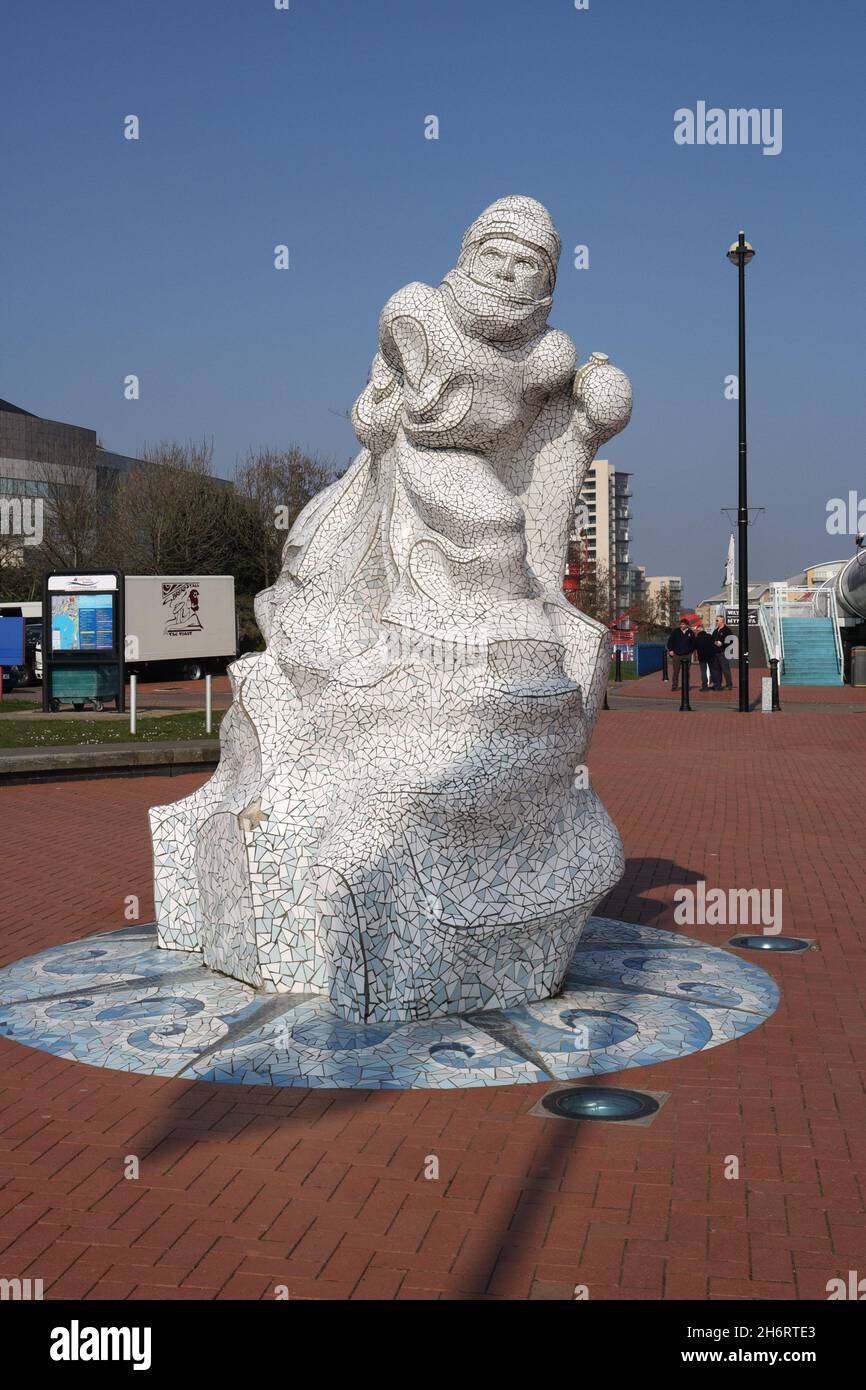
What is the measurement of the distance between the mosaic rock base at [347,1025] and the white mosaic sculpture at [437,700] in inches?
7.6

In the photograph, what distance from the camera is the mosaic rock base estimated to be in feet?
17.7

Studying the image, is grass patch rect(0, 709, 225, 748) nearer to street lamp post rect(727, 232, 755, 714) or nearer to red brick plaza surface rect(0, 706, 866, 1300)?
street lamp post rect(727, 232, 755, 714)

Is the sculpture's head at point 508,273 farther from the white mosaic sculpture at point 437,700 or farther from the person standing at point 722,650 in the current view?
the person standing at point 722,650

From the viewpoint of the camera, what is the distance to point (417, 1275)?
3.72 meters

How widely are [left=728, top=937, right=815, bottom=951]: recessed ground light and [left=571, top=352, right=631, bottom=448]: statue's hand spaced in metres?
3.08

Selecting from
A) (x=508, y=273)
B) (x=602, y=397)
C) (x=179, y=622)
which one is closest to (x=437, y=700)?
(x=602, y=397)

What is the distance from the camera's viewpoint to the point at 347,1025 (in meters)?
5.88

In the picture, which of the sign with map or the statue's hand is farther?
the sign with map

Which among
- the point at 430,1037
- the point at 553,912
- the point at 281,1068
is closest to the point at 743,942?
the point at 553,912

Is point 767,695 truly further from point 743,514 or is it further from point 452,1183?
point 452,1183

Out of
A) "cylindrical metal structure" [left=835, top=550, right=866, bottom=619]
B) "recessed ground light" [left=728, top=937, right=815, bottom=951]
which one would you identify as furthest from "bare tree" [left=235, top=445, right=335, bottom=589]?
"recessed ground light" [left=728, top=937, right=815, bottom=951]

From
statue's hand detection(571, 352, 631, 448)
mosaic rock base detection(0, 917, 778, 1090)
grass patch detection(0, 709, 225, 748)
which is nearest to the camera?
mosaic rock base detection(0, 917, 778, 1090)

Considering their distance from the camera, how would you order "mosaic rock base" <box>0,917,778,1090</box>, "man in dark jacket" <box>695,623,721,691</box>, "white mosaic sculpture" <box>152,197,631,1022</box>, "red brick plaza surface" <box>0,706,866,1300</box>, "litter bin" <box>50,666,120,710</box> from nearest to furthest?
"red brick plaza surface" <box>0,706,866,1300</box> → "mosaic rock base" <box>0,917,778,1090</box> → "white mosaic sculpture" <box>152,197,631,1022</box> → "litter bin" <box>50,666,120,710</box> → "man in dark jacket" <box>695,623,721,691</box>

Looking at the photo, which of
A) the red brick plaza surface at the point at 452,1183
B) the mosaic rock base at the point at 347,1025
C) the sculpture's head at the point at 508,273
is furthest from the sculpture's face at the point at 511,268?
the red brick plaza surface at the point at 452,1183
